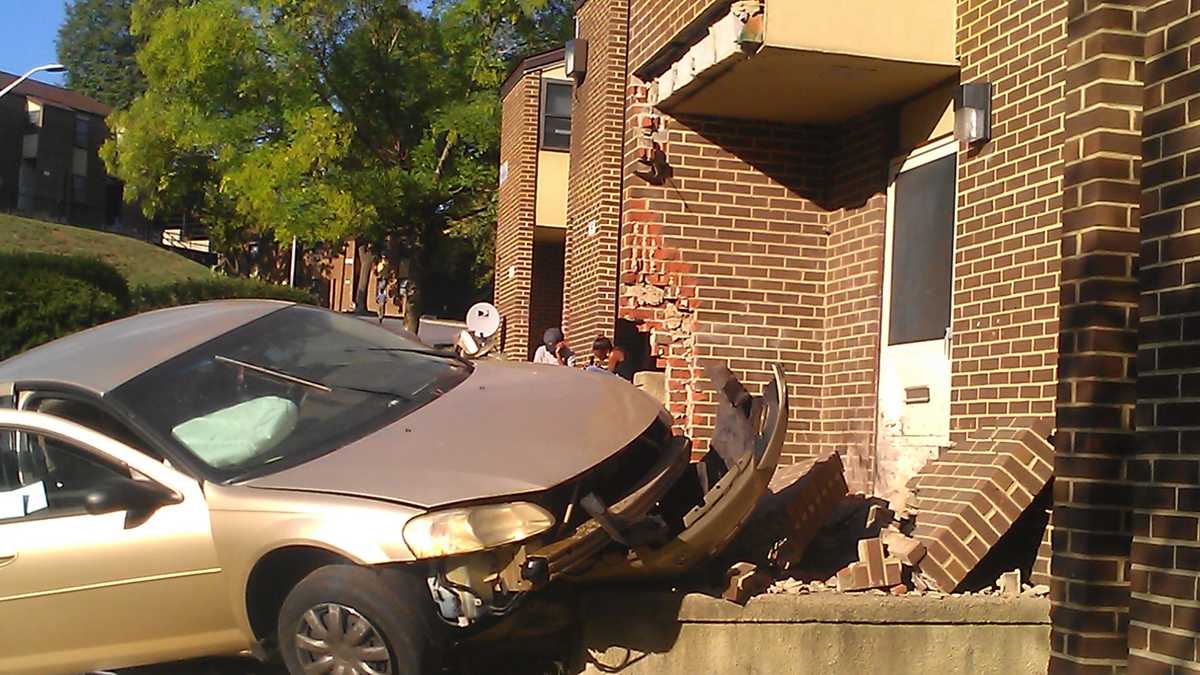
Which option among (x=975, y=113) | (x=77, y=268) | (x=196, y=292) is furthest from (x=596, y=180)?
(x=196, y=292)

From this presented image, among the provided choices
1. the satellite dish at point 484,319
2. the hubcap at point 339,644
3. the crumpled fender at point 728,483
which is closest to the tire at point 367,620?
the hubcap at point 339,644

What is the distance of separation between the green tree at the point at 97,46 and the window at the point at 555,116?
196ft

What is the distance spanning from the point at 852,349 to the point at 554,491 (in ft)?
13.9

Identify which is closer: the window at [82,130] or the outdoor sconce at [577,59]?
the outdoor sconce at [577,59]

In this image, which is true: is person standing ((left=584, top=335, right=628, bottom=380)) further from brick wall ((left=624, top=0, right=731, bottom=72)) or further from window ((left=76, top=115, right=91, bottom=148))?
window ((left=76, top=115, right=91, bottom=148))

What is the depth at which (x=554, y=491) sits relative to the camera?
5039 mm

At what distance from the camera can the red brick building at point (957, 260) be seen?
3672 mm

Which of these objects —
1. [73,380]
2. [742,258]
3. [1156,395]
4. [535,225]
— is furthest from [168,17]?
[1156,395]

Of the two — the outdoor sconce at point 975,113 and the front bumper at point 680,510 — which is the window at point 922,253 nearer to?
the outdoor sconce at point 975,113

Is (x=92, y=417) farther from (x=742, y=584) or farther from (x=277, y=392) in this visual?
(x=742, y=584)

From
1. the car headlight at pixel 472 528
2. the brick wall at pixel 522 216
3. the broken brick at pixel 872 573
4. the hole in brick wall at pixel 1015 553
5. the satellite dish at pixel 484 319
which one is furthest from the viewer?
the brick wall at pixel 522 216

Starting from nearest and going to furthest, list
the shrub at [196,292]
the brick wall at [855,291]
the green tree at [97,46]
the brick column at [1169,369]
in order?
the brick column at [1169,369], the brick wall at [855,291], the shrub at [196,292], the green tree at [97,46]

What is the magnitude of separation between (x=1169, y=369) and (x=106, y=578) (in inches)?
154

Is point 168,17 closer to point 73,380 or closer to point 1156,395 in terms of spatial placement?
point 73,380
